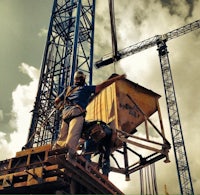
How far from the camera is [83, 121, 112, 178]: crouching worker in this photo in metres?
7.09

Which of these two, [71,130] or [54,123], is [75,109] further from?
[54,123]

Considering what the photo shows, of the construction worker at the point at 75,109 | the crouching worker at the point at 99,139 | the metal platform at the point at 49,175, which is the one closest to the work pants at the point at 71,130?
the construction worker at the point at 75,109

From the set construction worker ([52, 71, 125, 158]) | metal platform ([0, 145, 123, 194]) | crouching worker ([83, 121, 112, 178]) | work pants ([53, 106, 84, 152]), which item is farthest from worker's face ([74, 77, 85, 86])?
metal platform ([0, 145, 123, 194])

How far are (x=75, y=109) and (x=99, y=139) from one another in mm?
2052

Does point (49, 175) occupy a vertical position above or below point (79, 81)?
below

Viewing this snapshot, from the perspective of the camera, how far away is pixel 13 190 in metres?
5.87

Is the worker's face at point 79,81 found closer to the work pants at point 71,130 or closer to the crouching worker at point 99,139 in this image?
the work pants at point 71,130

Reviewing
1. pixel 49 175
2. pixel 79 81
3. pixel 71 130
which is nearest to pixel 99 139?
pixel 79 81

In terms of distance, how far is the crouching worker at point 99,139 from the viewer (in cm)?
709

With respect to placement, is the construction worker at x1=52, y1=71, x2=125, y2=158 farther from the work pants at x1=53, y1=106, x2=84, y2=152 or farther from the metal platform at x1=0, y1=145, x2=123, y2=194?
the metal platform at x1=0, y1=145, x2=123, y2=194

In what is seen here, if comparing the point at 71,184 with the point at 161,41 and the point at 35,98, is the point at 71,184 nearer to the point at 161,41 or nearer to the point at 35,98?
the point at 35,98

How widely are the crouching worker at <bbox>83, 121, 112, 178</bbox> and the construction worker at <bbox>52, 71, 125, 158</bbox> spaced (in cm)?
66

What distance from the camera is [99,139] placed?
26.2 ft

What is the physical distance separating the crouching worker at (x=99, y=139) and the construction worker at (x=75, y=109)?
0.66 meters
